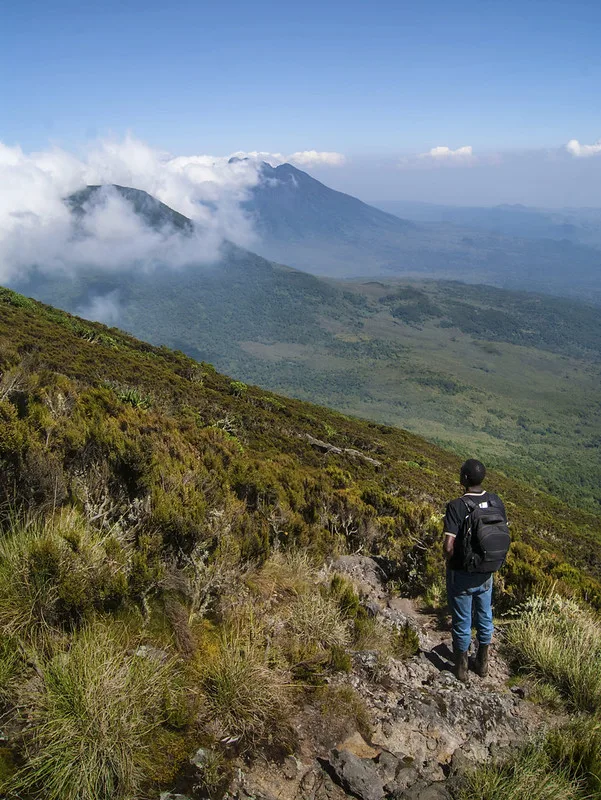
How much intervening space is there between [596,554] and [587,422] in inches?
5362

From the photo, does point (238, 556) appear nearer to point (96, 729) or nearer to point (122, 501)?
point (122, 501)

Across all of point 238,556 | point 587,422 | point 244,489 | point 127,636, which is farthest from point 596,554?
point 587,422

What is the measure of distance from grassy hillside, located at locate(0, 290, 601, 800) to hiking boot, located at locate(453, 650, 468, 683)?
0.38 m

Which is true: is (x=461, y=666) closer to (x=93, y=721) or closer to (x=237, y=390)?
(x=93, y=721)

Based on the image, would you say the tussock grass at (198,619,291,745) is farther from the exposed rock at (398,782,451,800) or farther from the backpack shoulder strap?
the backpack shoulder strap

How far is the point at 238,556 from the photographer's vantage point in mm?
4070

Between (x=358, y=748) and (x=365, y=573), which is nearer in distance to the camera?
(x=358, y=748)

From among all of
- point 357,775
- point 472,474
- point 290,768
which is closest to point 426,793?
point 357,775

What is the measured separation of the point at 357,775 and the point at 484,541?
197cm

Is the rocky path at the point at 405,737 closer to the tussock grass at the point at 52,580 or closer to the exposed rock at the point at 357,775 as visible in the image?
the exposed rock at the point at 357,775

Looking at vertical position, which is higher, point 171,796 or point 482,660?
point 171,796

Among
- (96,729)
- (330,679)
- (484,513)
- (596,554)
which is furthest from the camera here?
(596,554)

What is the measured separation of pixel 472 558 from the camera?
3760 millimetres

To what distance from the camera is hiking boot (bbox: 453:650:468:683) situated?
3.62 metres
